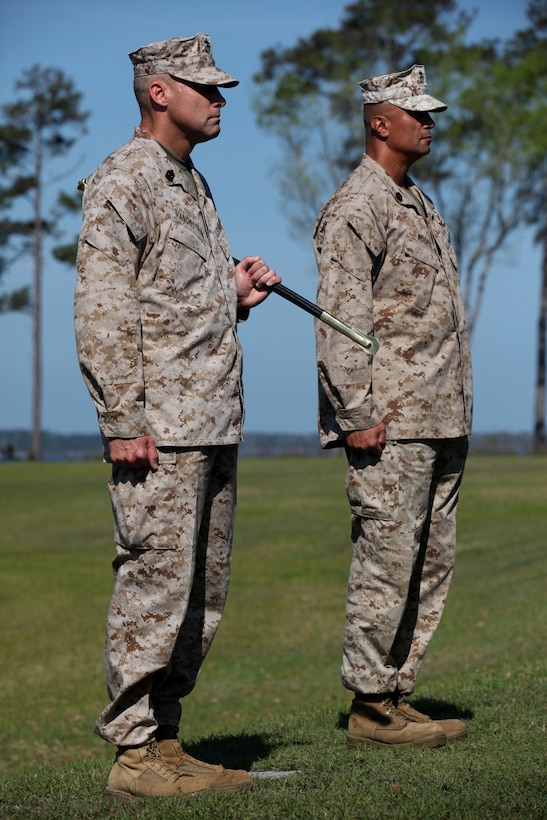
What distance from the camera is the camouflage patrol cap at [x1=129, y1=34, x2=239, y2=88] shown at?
4250 millimetres

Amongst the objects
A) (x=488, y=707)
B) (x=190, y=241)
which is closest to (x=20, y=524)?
(x=488, y=707)

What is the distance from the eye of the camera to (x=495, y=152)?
4231cm

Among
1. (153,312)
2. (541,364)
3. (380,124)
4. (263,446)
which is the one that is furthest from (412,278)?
(541,364)

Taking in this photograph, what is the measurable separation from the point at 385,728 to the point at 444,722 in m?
0.27

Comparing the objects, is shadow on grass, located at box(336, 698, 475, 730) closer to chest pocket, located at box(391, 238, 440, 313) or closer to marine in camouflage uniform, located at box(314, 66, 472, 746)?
marine in camouflage uniform, located at box(314, 66, 472, 746)

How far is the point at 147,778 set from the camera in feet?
13.4

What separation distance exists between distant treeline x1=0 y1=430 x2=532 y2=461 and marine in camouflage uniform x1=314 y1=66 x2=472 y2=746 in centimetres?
3212

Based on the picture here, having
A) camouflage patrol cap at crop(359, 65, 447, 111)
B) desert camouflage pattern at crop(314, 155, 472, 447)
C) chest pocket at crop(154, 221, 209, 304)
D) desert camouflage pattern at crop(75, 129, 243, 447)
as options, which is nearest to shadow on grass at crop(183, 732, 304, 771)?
desert camouflage pattern at crop(314, 155, 472, 447)

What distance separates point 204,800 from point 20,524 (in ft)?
53.8

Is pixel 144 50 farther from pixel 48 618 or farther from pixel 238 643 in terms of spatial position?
pixel 48 618

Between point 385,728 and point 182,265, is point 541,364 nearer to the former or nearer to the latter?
point 385,728

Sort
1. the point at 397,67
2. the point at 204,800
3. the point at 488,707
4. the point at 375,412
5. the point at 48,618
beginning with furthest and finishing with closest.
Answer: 1. the point at 397,67
2. the point at 48,618
3. the point at 488,707
4. the point at 375,412
5. the point at 204,800

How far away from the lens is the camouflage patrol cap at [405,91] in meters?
4.99

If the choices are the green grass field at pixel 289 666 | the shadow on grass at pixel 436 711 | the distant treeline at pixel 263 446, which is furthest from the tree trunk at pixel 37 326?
the shadow on grass at pixel 436 711
